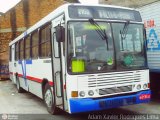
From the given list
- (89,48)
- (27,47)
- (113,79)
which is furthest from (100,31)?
(27,47)

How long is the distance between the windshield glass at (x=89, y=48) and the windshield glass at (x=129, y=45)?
0.21 meters

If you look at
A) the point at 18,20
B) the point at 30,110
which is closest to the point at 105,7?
the point at 30,110

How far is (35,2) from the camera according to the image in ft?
83.6

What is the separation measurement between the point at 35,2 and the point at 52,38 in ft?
57.9

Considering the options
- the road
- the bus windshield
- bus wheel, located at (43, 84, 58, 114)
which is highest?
the bus windshield

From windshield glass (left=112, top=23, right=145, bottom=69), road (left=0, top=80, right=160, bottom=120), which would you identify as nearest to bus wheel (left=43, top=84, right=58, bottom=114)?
road (left=0, top=80, right=160, bottom=120)

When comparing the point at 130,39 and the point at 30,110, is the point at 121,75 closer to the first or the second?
the point at 130,39

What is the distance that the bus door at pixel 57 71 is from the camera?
25.8 ft

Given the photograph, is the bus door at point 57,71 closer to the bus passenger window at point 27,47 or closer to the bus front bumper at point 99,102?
the bus front bumper at point 99,102

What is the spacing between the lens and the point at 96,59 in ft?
24.2

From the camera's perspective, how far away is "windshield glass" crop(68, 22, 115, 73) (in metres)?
7.29

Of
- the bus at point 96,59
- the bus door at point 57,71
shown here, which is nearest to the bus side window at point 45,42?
the bus at point 96,59

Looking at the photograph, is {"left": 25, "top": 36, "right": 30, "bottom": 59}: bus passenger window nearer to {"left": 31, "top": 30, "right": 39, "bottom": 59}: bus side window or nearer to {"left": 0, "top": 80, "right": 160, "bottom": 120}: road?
{"left": 31, "top": 30, "right": 39, "bottom": 59}: bus side window

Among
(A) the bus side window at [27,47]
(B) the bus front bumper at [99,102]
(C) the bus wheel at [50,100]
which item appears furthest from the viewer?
(A) the bus side window at [27,47]
